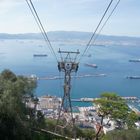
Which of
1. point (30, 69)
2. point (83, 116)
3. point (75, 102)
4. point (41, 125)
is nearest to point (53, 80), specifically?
point (30, 69)

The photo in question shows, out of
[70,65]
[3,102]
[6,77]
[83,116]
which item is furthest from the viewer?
[83,116]

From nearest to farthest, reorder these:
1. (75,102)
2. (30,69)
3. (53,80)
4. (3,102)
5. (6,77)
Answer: (3,102) → (6,77) → (75,102) → (53,80) → (30,69)

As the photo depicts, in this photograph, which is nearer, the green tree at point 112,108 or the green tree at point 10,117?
the green tree at point 10,117

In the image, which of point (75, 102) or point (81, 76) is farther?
point (81, 76)

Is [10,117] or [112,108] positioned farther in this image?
[112,108]

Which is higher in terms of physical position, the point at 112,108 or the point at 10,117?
the point at 112,108

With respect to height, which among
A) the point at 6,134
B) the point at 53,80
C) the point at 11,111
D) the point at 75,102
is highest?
the point at 53,80

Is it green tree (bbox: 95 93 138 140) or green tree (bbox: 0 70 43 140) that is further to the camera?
green tree (bbox: 95 93 138 140)

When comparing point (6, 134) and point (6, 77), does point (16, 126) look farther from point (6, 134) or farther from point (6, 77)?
point (6, 77)

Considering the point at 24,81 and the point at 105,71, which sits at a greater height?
the point at 105,71
